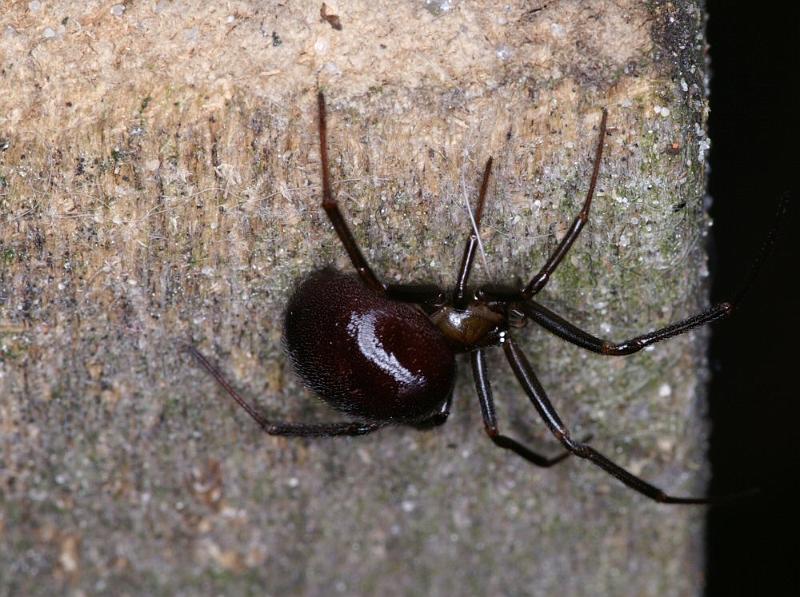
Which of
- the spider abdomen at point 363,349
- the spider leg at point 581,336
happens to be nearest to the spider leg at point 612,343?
the spider leg at point 581,336

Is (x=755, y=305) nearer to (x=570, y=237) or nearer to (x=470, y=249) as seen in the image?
(x=570, y=237)

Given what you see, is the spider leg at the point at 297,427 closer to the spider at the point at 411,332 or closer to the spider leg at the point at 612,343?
the spider at the point at 411,332

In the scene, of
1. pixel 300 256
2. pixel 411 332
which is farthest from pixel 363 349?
pixel 300 256

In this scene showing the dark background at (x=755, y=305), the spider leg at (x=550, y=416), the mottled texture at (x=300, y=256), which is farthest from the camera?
the dark background at (x=755, y=305)

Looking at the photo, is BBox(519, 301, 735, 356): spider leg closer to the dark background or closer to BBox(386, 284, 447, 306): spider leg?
BBox(386, 284, 447, 306): spider leg

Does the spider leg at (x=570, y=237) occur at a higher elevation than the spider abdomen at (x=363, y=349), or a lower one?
higher

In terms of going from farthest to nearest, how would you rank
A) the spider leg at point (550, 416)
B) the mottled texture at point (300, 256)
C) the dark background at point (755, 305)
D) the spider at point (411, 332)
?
1. the dark background at point (755, 305)
2. the spider leg at point (550, 416)
3. the spider at point (411, 332)
4. the mottled texture at point (300, 256)

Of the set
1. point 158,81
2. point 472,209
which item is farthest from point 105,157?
point 472,209
